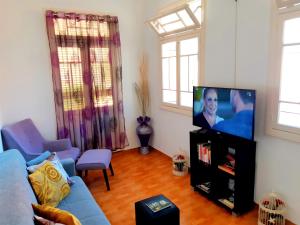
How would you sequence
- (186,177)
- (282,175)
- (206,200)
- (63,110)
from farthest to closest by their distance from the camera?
(63,110) < (186,177) < (206,200) < (282,175)

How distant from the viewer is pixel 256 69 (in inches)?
87.0

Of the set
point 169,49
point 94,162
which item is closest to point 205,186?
point 94,162

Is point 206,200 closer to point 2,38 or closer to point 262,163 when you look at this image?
point 262,163

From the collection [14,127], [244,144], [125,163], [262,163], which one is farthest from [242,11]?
[14,127]

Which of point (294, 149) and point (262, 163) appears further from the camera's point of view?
point (262, 163)

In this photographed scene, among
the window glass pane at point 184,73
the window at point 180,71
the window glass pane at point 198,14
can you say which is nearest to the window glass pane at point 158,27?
the window at point 180,71

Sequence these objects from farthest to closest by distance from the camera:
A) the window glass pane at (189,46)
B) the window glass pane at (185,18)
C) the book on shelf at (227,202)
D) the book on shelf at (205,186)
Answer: the window glass pane at (189,46) < the window glass pane at (185,18) < the book on shelf at (205,186) < the book on shelf at (227,202)

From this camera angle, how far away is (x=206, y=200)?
2574mm

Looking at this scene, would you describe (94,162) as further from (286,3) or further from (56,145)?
(286,3)

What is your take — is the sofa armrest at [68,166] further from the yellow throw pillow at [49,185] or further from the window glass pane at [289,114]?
the window glass pane at [289,114]

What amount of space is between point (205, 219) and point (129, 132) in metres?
2.32

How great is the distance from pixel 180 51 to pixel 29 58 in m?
2.25

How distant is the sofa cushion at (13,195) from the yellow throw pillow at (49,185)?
0.51 ft

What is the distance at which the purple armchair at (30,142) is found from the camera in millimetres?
2670
